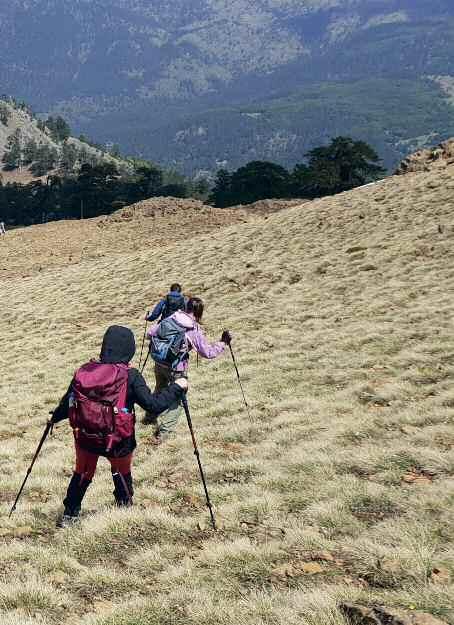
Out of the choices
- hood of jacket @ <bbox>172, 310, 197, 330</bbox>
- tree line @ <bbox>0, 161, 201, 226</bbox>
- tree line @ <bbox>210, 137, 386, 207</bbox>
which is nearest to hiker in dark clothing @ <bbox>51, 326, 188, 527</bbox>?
hood of jacket @ <bbox>172, 310, 197, 330</bbox>

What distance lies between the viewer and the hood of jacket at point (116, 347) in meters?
6.82

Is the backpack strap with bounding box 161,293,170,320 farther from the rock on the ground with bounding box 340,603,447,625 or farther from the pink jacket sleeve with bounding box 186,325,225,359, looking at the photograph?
the rock on the ground with bounding box 340,603,447,625

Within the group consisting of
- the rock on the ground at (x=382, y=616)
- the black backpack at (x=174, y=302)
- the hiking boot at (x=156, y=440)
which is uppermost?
the black backpack at (x=174, y=302)

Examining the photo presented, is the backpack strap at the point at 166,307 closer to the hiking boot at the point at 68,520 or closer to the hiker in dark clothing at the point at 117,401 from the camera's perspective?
the hiker in dark clothing at the point at 117,401

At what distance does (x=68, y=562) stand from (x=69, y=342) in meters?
16.2

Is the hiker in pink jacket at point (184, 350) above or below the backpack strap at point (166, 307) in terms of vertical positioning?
below

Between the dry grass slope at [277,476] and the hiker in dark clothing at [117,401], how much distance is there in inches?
37.0

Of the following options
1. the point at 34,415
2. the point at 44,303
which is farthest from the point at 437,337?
the point at 44,303

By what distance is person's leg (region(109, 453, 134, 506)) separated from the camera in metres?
7.35

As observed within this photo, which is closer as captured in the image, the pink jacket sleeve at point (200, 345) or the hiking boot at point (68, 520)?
the hiking boot at point (68, 520)

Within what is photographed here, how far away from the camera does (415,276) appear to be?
73.6ft

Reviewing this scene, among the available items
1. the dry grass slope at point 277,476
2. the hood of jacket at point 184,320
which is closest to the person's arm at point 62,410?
the dry grass slope at point 277,476

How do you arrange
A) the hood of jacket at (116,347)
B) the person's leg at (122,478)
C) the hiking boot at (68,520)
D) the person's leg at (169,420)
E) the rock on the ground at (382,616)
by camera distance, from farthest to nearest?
the person's leg at (169,420) < the hiking boot at (68,520) < the person's leg at (122,478) < the hood of jacket at (116,347) < the rock on the ground at (382,616)

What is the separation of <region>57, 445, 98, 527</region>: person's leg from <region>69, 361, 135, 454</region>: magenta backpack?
43 cm
